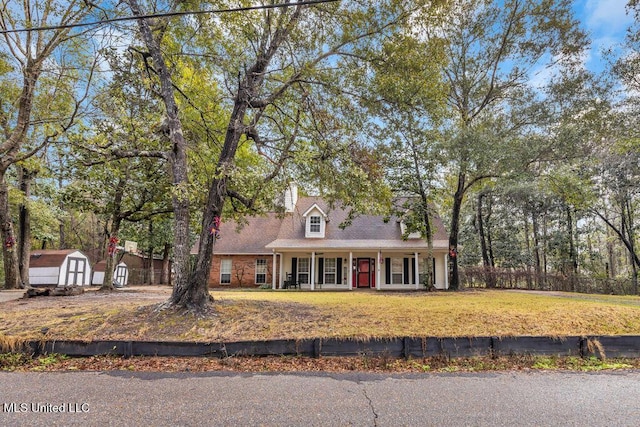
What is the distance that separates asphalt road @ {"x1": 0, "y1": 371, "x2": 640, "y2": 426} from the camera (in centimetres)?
375

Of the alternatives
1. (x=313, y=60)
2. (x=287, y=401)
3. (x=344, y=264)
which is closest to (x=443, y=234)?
(x=344, y=264)

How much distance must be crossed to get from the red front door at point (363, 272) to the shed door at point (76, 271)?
1769 centimetres

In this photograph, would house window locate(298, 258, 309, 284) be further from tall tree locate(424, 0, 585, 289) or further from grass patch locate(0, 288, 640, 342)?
grass patch locate(0, 288, 640, 342)

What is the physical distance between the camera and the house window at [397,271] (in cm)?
2033

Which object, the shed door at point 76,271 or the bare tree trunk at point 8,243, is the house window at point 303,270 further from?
the shed door at point 76,271

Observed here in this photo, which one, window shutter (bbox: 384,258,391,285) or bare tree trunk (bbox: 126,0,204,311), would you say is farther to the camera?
window shutter (bbox: 384,258,391,285)

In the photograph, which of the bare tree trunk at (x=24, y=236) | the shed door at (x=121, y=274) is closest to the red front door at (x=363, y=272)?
the shed door at (x=121, y=274)

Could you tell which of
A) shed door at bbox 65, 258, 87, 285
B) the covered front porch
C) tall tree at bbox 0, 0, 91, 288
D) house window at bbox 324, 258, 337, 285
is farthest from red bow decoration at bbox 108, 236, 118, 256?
house window at bbox 324, 258, 337, 285

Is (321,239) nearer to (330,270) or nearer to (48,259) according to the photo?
(330,270)

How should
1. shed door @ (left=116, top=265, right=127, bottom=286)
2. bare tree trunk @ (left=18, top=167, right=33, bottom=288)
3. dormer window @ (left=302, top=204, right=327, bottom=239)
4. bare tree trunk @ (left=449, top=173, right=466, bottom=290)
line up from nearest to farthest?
A: bare tree trunk @ (left=449, top=173, right=466, bottom=290), bare tree trunk @ (left=18, top=167, right=33, bottom=288), dormer window @ (left=302, top=204, right=327, bottom=239), shed door @ (left=116, top=265, right=127, bottom=286)

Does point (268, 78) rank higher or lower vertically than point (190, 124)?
A: higher

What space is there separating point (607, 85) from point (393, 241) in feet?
39.0

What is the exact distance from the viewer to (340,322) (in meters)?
6.97

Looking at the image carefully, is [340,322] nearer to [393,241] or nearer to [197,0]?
[197,0]
